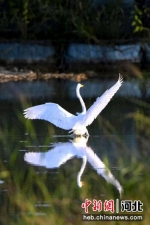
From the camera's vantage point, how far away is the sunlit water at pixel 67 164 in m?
5.24

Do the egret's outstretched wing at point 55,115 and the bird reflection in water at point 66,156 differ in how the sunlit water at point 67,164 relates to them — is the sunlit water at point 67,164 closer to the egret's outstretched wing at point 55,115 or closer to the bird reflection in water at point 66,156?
the bird reflection in water at point 66,156

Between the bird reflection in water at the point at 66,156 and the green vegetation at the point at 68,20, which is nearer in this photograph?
the bird reflection in water at the point at 66,156

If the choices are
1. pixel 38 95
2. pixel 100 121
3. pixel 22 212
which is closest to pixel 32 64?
pixel 38 95

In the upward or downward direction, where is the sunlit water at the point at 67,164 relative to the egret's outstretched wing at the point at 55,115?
downward

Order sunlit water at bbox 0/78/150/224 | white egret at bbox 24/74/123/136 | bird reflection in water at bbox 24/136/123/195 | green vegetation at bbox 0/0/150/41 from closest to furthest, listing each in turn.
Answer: sunlit water at bbox 0/78/150/224
bird reflection in water at bbox 24/136/123/195
white egret at bbox 24/74/123/136
green vegetation at bbox 0/0/150/41

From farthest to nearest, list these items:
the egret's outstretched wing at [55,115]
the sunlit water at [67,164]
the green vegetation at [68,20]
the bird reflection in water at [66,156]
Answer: the green vegetation at [68,20], the egret's outstretched wing at [55,115], the bird reflection in water at [66,156], the sunlit water at [67,164]

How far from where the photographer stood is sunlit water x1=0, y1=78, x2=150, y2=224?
5.24 m

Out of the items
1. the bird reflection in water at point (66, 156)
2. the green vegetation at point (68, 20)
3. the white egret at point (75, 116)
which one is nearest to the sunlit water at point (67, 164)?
the bird reflection in water at point (66, 156)

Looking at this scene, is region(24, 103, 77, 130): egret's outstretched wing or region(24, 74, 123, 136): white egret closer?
region(24, 74, 123, 136): white egret

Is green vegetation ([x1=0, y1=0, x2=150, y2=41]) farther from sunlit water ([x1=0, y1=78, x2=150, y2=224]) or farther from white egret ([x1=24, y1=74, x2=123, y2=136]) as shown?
white egret ([x1=24, y1=74, x2=123, y2=136])

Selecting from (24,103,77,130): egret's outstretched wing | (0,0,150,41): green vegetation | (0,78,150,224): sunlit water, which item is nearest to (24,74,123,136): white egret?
(24,103,77,130): egret's outstretched wing

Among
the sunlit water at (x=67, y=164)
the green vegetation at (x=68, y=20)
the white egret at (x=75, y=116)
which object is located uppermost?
the green vegetation at (x=68, y=20)

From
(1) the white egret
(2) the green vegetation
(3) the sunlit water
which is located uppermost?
(2) the green vegetation

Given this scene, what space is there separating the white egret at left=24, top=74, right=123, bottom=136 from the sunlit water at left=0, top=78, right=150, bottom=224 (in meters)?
0.13
